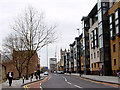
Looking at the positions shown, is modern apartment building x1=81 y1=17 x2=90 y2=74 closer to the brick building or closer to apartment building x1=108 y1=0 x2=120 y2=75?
the brick building

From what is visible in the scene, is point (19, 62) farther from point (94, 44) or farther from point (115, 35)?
point (115, 35)

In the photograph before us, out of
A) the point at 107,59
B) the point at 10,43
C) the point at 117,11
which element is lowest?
the point at 107,59

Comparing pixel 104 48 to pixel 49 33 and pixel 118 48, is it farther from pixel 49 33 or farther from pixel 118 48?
pixel 49 33

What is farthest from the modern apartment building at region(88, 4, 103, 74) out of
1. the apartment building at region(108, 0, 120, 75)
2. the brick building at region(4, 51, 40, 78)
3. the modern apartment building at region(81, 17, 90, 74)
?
the brick building at region(4, 51, 40, 78)

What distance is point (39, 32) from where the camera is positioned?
38625 millimetres

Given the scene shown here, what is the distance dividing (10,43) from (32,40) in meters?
12.4

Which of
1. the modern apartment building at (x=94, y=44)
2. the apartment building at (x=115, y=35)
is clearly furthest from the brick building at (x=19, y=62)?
the apartment building at (x=115, y=35)

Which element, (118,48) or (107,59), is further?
(107,59)

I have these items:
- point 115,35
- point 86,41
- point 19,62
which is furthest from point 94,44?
point 19,62

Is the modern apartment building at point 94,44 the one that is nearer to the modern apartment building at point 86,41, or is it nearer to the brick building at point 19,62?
the modern apartment building at point 86,41

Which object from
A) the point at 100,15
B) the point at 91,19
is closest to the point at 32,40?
the point at 100,15

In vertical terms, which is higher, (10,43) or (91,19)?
(91,19)

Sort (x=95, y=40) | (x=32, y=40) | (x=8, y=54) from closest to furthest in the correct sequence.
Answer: (x=32, y=40)
(x=8, y=54)
(x=95, y=40)

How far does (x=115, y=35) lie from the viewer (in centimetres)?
4228
